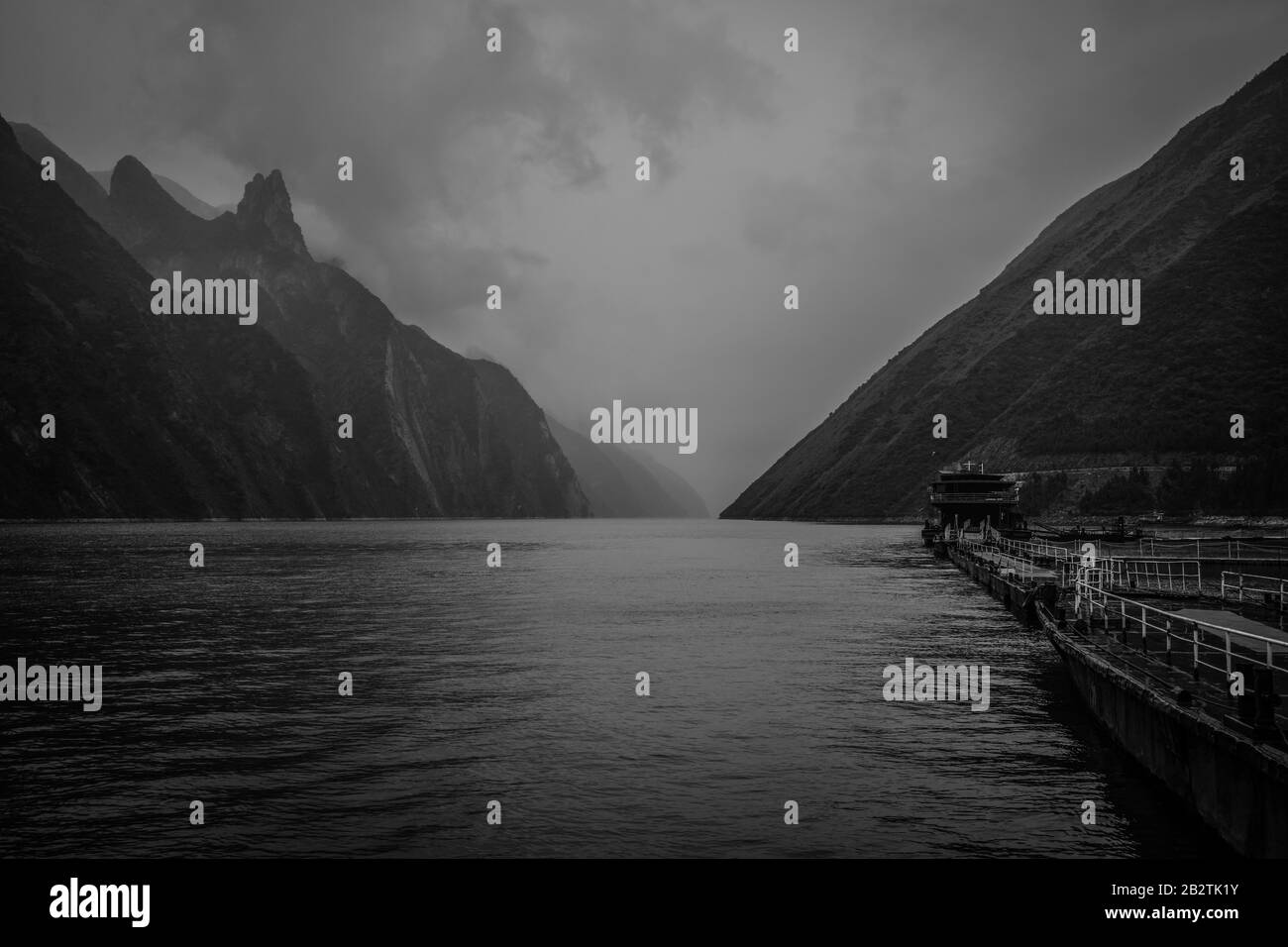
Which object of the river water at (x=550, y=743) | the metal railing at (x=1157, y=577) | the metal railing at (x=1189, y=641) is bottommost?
the river water at (x=550, y=743)

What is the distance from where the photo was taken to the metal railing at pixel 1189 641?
1697 cm

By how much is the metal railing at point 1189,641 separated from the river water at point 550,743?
8.09 ft

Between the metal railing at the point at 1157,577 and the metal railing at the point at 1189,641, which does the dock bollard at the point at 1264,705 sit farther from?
the metal railing at the point at 1157,577

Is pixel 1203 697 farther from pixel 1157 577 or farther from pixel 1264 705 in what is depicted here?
pixel 1157 577

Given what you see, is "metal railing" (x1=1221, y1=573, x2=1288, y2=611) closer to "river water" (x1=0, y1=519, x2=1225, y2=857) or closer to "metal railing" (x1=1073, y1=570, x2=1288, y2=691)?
"metal railing" (x1=1073, y1=570, x2=1288, y2=691)

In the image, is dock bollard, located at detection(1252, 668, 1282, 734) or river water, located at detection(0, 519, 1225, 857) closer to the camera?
dock bollard, located at detection(1252, 668, 1282, 734)

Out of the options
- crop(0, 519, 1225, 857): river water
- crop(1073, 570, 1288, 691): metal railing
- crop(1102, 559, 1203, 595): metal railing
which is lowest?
crop(0, 519, 1225, 857): river water

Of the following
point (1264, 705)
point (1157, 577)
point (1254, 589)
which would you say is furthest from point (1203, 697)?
point (1157, 577)

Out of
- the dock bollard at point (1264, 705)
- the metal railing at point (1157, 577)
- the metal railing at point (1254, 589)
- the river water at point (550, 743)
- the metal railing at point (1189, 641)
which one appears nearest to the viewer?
the dock bollard at point (1264, 705)

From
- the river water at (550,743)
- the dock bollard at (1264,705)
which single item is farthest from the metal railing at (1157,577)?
the dock bollard at (1264,705)

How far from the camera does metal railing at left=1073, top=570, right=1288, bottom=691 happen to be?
17.0m

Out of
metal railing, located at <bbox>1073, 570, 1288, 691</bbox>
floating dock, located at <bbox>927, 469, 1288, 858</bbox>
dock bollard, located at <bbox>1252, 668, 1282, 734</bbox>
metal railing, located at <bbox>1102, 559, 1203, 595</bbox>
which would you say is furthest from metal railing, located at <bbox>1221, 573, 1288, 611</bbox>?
dock bollard, located at <bbox>1252, 668, 1282, 734</bbox>

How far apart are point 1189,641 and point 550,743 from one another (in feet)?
41.1

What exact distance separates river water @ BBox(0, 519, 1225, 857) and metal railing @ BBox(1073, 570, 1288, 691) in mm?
2467
